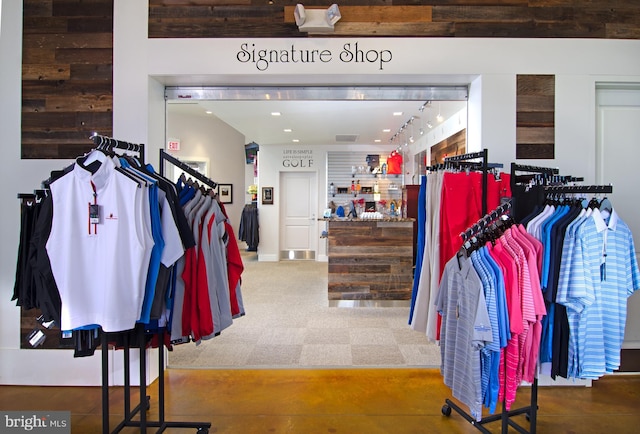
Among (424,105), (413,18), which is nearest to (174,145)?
(424,105)

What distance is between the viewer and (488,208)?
2723mm

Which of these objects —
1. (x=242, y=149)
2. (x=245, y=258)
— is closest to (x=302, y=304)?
(x=245, y=258)

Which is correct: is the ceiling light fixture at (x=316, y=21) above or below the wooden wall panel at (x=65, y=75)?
above

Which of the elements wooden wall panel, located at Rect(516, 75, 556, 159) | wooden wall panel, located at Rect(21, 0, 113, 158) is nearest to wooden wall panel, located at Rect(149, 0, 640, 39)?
wooden wall panel, located at Rect(516, 75, 556, 159)

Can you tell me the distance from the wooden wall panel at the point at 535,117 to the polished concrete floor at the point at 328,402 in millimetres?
1953

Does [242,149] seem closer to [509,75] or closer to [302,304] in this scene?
[302,304]

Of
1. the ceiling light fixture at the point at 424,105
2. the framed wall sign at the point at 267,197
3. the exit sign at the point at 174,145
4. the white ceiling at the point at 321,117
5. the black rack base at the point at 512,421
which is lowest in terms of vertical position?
the black rack base at the point at 512,421

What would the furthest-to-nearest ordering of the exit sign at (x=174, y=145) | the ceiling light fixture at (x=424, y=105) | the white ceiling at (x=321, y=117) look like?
the exit sign at (x=174, y=145), the white ceiling at (x=321, y=117), the ceiling light fixture at (x=424, y=105)

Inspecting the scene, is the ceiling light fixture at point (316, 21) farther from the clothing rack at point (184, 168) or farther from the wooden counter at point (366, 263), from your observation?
the wooden counter at point (366, 263)

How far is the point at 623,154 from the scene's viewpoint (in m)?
3.24

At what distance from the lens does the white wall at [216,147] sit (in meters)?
8.75

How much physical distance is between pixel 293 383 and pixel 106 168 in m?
2.17

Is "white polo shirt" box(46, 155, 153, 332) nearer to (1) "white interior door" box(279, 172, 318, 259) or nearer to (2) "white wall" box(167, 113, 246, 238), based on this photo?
(2) "white wall" box(167, 113, 246, 238)
